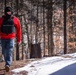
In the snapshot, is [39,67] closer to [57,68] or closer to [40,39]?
[57,68]

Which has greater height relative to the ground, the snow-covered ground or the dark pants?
the dark pants

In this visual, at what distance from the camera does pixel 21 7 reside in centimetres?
2341

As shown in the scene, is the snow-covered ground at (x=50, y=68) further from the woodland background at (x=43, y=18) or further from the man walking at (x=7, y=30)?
the woodland background at (x=43, y=18)

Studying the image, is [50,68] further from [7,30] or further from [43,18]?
[43,18]

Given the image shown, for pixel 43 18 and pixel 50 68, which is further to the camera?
pixel 43 18

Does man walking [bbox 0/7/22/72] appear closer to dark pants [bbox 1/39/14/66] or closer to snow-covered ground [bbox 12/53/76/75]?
dark pants [bbox 1/39/14/66]

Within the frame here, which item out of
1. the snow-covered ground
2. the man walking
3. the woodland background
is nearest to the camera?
the snow-covered ground

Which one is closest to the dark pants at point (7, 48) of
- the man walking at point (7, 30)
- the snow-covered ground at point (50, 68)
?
the man walking at point (7, 30)

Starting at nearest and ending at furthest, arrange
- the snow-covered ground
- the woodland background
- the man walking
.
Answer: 1. the snow-covered ground
2. the man walking
3. the woodland background

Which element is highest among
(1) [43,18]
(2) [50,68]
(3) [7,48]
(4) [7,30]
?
(1) [43,18]

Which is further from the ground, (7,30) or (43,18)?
(43,18)

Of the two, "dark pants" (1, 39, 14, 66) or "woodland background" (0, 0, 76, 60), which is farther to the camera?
"woodland background" (0, 0, 76, 60)

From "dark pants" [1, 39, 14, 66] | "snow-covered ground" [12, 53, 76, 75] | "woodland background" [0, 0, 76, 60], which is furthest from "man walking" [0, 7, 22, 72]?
"woodland background" [0, 0, 76, 60]

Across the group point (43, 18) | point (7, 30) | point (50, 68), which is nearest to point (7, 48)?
point (7, 30)
